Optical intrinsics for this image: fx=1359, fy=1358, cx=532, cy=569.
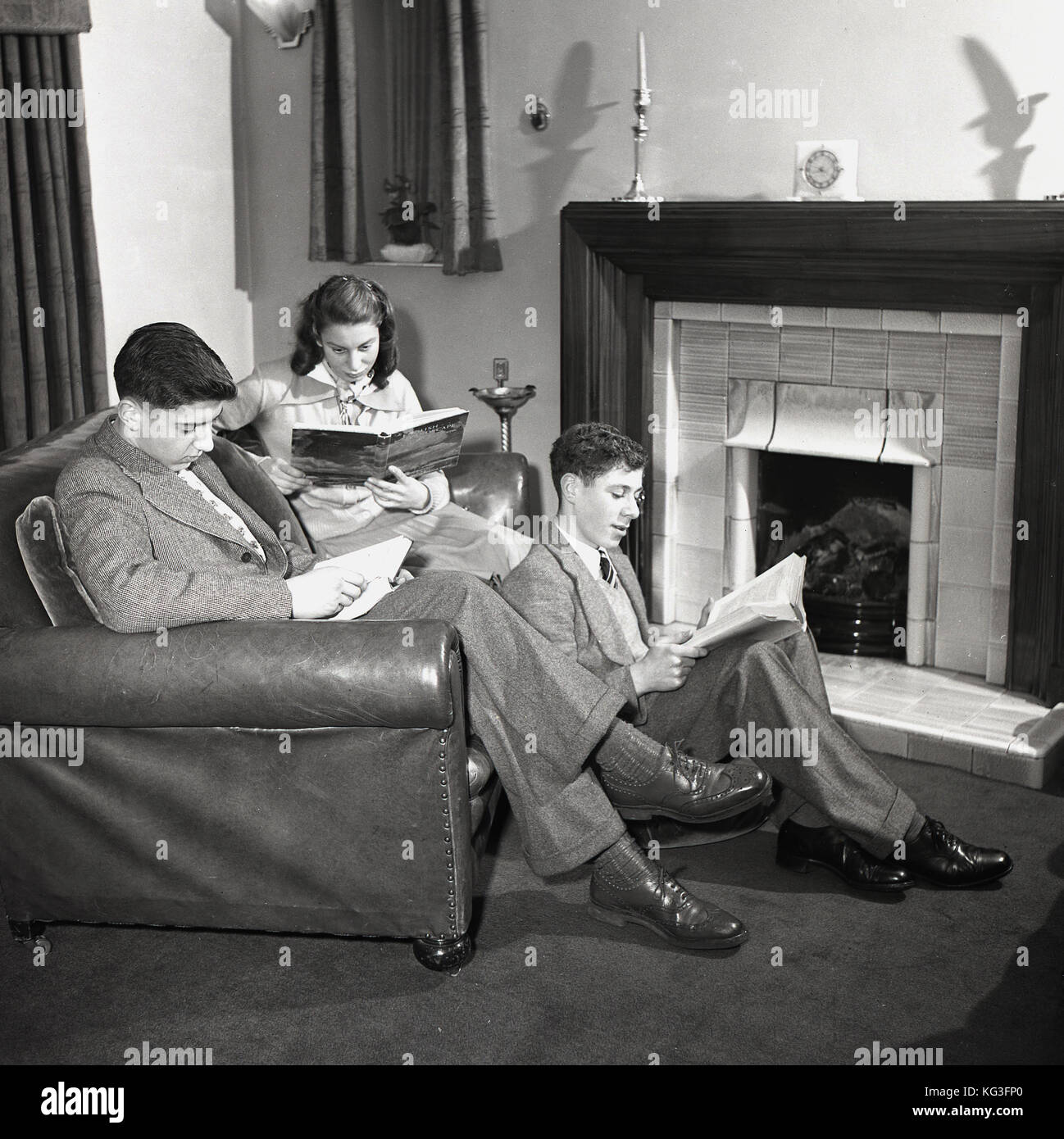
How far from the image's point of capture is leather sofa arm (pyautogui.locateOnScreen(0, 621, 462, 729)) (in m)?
2.20

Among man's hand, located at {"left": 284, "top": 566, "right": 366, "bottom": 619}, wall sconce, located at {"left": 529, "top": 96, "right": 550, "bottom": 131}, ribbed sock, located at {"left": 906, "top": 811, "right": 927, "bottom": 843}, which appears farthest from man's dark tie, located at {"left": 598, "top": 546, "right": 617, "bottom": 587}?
wall sconce, located at {"left": 529, "top": 96, "right": 550, "bottom": 131}

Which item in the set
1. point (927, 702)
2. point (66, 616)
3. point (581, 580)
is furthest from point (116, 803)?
point (927, 702)

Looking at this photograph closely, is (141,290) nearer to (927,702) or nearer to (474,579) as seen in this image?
(474,579)

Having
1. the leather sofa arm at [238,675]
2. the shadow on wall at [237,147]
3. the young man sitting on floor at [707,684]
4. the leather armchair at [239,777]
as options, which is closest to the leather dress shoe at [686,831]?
the young man sitting on floor at [707,684]

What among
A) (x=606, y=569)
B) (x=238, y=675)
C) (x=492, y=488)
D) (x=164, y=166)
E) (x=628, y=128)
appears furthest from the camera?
(x=164, y=166)

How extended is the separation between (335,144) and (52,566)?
241 cm

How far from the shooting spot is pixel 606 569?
267 centimetres

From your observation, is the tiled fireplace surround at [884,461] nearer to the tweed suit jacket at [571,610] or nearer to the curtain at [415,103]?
the curtain at [415,103]

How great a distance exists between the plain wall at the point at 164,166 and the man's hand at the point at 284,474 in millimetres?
1393

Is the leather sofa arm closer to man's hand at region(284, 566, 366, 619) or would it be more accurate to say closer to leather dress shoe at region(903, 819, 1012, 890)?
man's hand at region(284, 566, 366, 619)

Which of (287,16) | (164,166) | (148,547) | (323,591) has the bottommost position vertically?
(323,591)

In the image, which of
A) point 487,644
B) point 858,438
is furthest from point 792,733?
point 858,438

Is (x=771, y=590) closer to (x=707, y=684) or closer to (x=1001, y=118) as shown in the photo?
(x=707, y=684)
